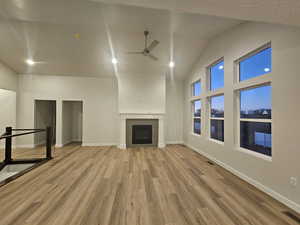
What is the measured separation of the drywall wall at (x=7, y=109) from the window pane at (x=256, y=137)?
7531mm

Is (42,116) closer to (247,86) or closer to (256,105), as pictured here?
(247,86)

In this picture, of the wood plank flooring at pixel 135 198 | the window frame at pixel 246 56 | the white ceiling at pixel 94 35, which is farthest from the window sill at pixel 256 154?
the white ceiling at pixel 94 35

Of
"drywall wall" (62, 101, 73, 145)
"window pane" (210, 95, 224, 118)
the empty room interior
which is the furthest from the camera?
"drywall wall" (62, 101, 73, 145)

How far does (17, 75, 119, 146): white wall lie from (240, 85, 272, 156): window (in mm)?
4568

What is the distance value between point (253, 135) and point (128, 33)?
12.7 ft

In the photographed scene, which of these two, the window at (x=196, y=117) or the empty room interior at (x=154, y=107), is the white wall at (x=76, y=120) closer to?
the empty room interior at (x=154, y=107)

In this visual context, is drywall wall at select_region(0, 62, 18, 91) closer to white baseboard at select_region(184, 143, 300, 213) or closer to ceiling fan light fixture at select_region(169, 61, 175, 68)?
ceiling fan light fixture at select_region(169, 61, 175, 68)

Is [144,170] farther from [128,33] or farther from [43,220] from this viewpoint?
[128,33]

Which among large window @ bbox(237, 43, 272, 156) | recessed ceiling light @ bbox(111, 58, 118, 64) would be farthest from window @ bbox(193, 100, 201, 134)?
recessed ceiling light @ bbox(111, 58, 118, 64)

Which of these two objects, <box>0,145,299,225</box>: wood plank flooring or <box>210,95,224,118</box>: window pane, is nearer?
<box>0,145,299,225</box>: wood plank flooring

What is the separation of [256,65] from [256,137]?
1.44 m

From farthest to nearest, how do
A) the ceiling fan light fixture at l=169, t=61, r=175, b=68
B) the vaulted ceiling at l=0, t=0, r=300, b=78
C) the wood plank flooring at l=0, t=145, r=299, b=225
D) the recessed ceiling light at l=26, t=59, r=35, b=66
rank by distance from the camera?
the ceiling fan light fixture at l=169, t=61, r=175, b=68
the recessed ceiling light at l=26, t=59, r=35, b=66
the vaulted ceiling at l=0, t=0, r=300, b=78
the wood plank flooring at l=0, t=145, r=299, b=225

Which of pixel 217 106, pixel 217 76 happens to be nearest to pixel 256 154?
pixel 217 106

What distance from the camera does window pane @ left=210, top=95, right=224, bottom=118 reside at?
148 inches
